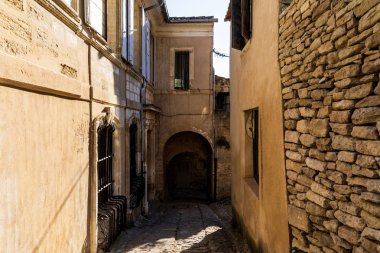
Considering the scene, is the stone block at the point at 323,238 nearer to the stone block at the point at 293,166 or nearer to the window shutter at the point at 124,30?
the stone block at the point at 293,166

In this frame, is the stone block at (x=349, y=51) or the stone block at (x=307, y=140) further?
the stone block at (x=307, y=140)

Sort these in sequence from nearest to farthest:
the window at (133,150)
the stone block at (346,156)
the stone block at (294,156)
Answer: the stone block at (346,156)
the stone block at (294,156)
the window at (133,150)

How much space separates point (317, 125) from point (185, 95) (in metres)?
11.1

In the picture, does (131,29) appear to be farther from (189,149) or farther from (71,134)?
(189,149)

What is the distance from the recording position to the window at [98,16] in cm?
593

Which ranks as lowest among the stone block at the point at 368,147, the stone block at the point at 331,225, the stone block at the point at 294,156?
the stone block at the point at 331,225

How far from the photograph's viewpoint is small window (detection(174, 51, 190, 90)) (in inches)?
571

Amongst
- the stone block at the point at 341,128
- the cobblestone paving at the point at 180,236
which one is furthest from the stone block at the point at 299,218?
the cobblestone paving at the point at 180,236

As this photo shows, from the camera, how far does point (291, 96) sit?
4.10 meters

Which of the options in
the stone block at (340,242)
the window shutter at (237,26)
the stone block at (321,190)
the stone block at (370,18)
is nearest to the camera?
the stone block at (370,18)

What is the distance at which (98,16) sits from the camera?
645cm

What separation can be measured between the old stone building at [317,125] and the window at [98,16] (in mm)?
2917

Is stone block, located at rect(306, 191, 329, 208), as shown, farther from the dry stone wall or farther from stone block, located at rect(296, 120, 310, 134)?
stone block, located at rect(296, 120, 310, 134)

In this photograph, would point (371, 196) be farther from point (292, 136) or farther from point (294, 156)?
point (292, 136)
